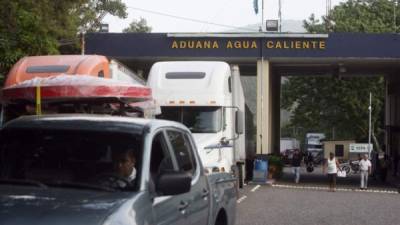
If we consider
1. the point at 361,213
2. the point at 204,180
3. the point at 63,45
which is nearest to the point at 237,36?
the point at 63,45

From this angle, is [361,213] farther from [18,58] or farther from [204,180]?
[204,180]

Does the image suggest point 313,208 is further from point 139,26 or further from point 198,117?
point 139,26

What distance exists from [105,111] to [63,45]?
15.3m

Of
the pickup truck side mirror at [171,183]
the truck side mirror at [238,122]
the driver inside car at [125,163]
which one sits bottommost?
the pickup truck side mirror at [171,183]

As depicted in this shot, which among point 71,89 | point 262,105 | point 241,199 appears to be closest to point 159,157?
point 71,89

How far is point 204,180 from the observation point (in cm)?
706

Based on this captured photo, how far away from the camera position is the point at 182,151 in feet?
22.3

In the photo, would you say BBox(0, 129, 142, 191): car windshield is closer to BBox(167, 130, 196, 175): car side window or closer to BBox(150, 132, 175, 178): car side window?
BBox(150, 132, 175, 178): car side window

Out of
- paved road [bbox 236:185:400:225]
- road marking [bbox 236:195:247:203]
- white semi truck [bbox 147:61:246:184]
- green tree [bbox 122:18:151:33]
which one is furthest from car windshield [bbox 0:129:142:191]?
green tree [bbox 122:18:151:33]

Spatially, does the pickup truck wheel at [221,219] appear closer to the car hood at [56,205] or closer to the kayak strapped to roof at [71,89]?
the car hood at [56,205]

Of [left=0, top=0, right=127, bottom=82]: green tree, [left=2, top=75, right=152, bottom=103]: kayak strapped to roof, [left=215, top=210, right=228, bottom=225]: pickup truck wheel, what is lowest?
[left=215, top=210, right=228, bottom=225]: pickup truck wheel

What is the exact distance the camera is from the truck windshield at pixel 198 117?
1766 cm

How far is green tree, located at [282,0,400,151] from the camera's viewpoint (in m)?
48.8

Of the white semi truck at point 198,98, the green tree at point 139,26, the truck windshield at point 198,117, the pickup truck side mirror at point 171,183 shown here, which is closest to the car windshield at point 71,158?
the pickup truck side mirror at point 171,183
